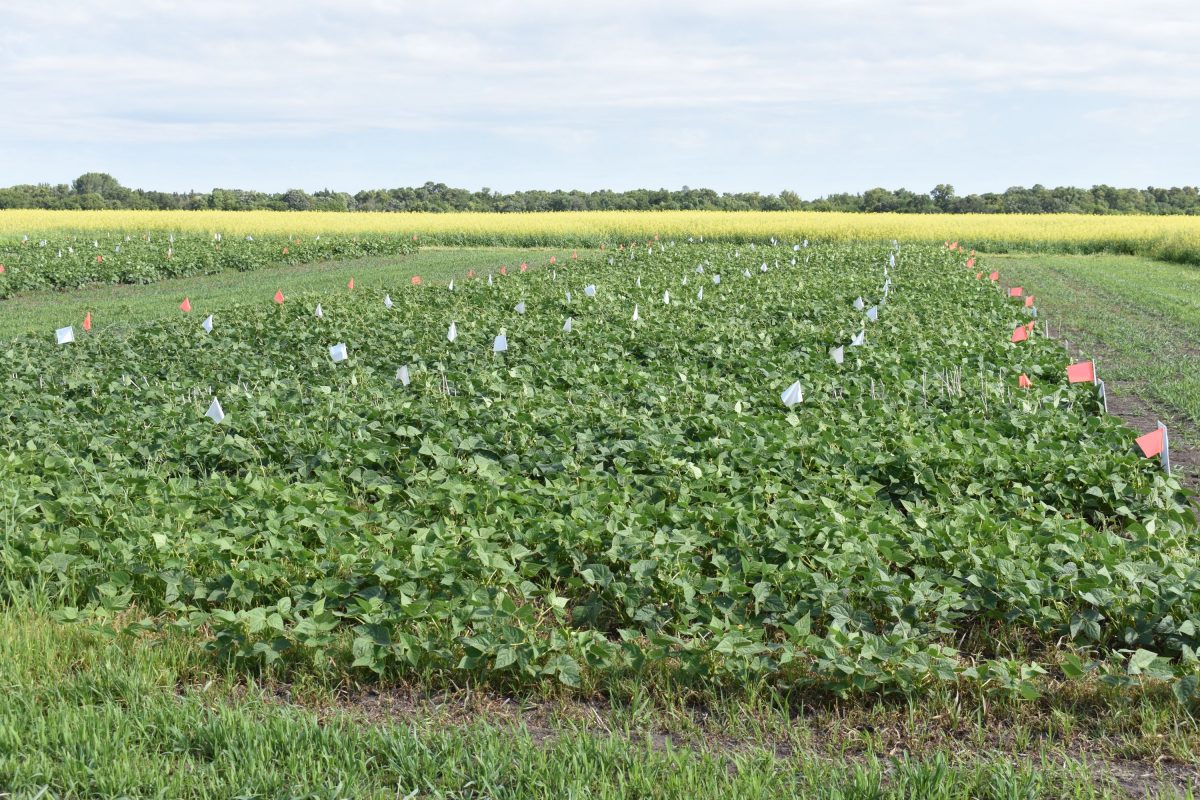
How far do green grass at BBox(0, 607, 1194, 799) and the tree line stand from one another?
6103 cm

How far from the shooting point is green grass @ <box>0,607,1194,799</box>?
10.0 ft

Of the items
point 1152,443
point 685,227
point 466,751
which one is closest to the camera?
point 466,751

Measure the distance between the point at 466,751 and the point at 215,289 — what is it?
774 inches

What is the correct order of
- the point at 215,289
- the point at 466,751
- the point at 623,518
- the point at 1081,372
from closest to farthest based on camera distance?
the point at 466,751
the point at 623,518
the point at 1081,372
the point at 215,289

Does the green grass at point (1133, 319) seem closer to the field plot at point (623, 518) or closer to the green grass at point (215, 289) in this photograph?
the field plot at point (623, 518)

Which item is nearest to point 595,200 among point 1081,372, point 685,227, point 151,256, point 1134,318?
point 685,227

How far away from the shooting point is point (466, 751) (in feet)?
10.6

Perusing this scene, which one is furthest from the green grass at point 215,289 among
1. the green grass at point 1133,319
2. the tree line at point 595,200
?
the tree line at point 595,200

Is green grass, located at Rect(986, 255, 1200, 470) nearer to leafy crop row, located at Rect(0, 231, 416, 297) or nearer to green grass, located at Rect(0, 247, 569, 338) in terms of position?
green grass, located at Rect(0, 247, 569, 338)

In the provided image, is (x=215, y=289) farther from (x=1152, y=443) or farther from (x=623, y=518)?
(x=1152, y=443)

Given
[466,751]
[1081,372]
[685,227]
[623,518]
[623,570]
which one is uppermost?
[685,227]

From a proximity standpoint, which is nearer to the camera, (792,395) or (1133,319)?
(792,395)

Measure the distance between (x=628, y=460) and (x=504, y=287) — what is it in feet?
33.0

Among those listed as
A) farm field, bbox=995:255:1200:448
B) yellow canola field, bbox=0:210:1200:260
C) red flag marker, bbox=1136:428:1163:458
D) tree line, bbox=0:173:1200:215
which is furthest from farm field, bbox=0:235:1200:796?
tree line, bbox=0:173:1200:215
